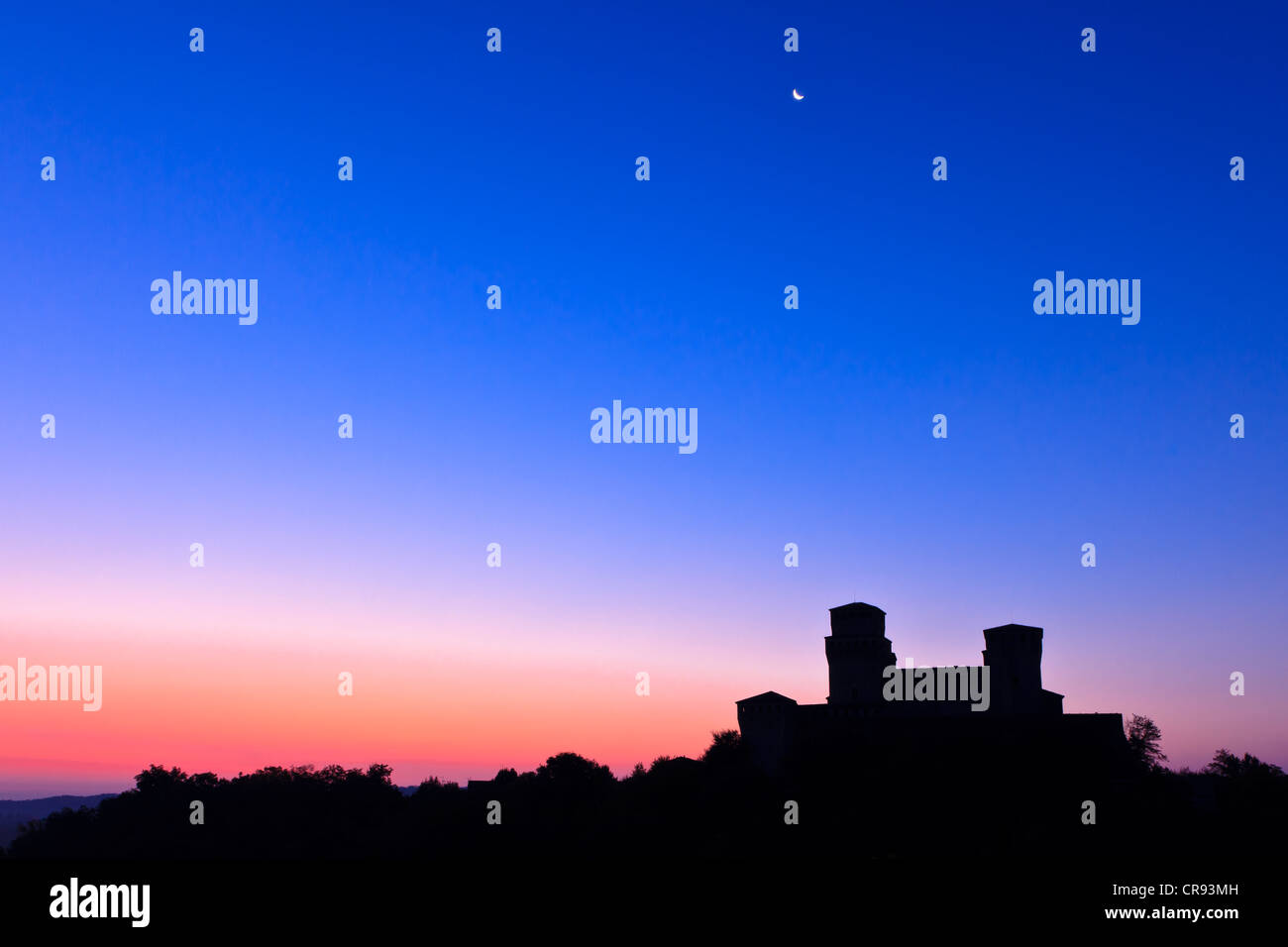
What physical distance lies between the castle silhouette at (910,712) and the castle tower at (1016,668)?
0.09m

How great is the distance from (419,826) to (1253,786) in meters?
83.8

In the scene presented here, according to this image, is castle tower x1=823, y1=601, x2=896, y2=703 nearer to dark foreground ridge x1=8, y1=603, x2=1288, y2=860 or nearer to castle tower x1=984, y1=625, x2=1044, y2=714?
dark foreground ridge x1=8, y1=603, x2=1288, y2=860

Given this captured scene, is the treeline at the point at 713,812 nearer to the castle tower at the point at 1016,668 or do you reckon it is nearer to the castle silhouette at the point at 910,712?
the castle silhouette at the point at 910,712

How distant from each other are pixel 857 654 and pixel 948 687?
892cm

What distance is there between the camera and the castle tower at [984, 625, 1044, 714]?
101m

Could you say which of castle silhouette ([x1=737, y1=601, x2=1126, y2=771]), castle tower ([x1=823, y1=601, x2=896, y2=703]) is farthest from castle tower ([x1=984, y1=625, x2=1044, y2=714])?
castle tower ([x1=823, y1=601, x2=896, y2=703])

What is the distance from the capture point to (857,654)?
349 feet

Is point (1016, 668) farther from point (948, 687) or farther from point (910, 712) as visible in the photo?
point (910, 712)
